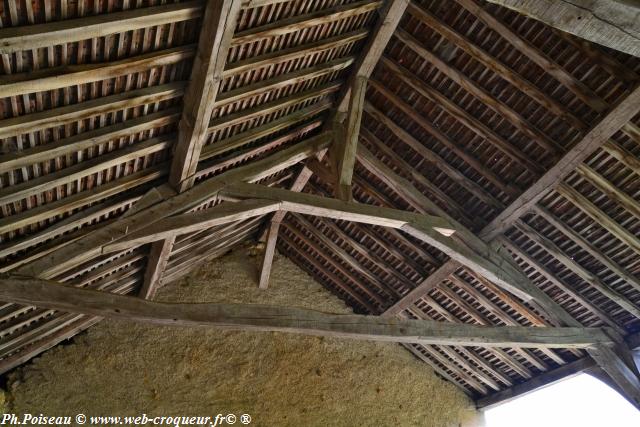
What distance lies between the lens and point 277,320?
418cm

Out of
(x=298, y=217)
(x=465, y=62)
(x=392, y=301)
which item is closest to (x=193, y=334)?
(x=298, y=217)

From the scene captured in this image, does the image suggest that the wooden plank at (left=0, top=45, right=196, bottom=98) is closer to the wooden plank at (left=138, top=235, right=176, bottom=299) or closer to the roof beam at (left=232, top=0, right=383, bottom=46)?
the roof beam at (left=232, top=0, right=383, bottom=46)

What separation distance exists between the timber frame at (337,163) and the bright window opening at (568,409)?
0.87 m

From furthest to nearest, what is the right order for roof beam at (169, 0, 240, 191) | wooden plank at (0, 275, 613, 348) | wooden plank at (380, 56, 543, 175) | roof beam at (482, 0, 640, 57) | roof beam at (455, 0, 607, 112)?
1. wooden plank at (380, 56, 543, 175)
2. roof beam at (455, 0, 607, 112)
3. wooden plank at (0, 275, 613, 348)
4. roof beam at (169, 0, 240, 191)
5. roof beam at (482, 0, 640, 57)

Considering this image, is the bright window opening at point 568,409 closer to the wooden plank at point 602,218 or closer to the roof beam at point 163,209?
the wooden plank at point 602,218

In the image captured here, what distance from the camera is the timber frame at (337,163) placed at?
3.18m

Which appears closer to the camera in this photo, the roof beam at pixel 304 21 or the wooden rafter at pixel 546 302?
the roof beam at pixel 304 21

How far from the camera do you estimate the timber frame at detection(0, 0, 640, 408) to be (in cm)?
318

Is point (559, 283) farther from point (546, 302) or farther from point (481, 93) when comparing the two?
point (481, 93)

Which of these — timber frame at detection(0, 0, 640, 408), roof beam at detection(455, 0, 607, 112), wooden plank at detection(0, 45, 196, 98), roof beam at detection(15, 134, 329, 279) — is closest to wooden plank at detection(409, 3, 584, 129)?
timber frame at detection(0, 0, 640, 408)

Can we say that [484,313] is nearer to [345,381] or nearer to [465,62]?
[345,381]

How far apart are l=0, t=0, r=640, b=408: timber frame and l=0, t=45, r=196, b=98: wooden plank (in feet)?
0.04

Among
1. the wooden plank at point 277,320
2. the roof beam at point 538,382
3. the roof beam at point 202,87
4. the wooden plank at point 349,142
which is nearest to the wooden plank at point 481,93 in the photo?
the wooden plank at point 349,142

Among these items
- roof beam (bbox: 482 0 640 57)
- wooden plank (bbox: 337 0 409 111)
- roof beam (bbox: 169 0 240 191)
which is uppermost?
wooden plank (bbox: 337 0 409 111)
